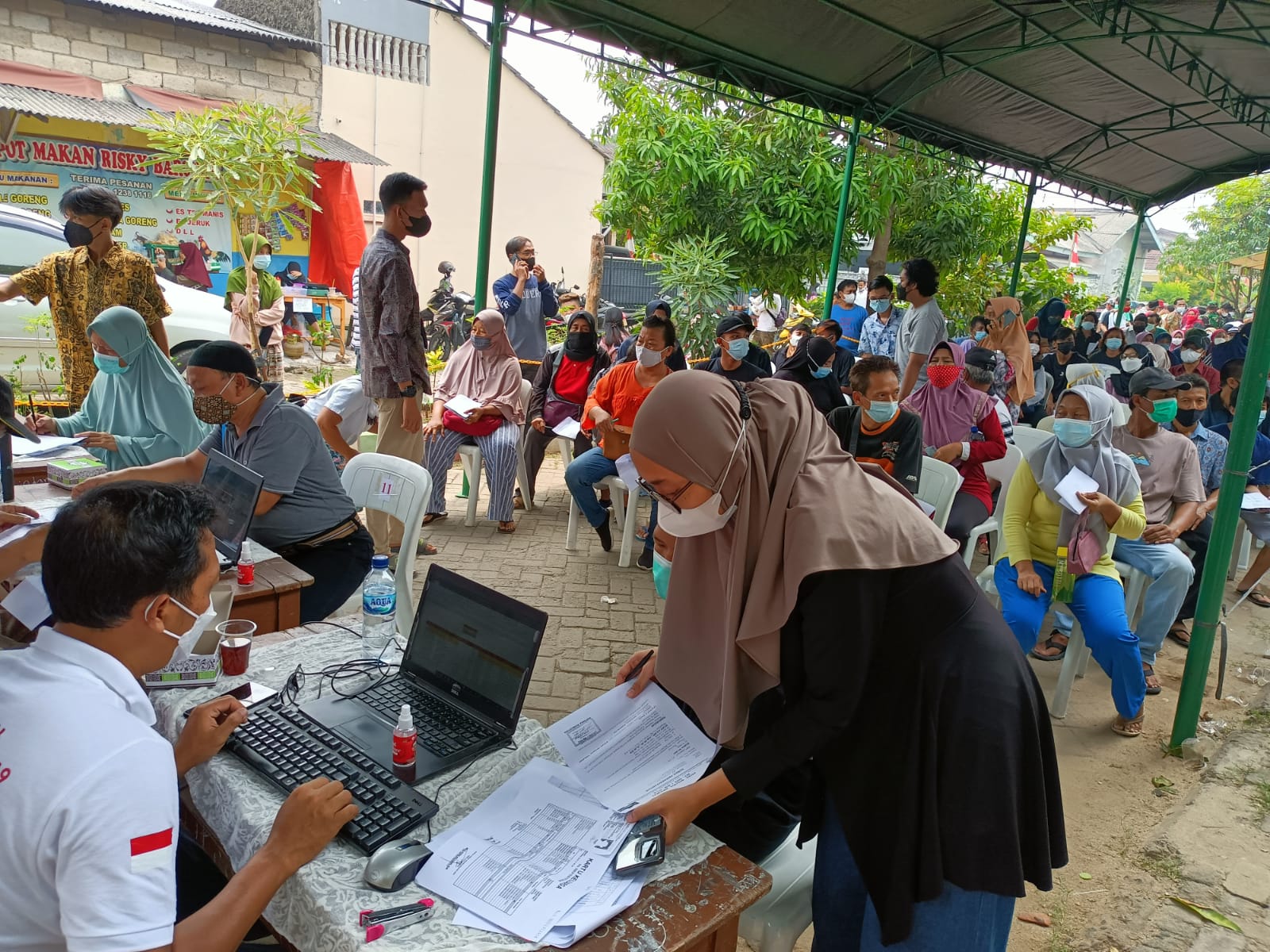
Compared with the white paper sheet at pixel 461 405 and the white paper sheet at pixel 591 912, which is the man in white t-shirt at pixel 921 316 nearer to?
the white paper sheet at pixel 461 405

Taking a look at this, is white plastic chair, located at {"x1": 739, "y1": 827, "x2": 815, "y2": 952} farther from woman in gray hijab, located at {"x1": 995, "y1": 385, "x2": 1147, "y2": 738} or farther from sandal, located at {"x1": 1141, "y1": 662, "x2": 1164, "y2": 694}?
sandal, located at {"x1": 1141, "y1": 662, "x2": 1164, "y2": 694}

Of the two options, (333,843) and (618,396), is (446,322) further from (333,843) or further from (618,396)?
(333,843)

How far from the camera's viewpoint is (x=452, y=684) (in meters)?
1.87

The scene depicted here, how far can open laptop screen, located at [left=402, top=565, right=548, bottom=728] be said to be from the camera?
1755 mm

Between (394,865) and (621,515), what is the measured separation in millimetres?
4399

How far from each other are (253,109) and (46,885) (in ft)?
22.0

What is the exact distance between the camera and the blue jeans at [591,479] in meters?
5.25

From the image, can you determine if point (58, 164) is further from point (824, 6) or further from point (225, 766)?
point (225, 766)

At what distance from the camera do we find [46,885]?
1.09m

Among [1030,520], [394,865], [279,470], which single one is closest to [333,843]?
[394,865]

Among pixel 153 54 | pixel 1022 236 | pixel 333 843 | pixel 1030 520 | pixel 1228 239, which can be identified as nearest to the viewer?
pixel 333 843

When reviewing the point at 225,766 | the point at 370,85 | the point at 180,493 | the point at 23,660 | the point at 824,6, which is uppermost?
the point at 370,85

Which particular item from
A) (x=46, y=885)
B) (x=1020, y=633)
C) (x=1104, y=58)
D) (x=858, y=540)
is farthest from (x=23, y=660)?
(x=1104, y=58)

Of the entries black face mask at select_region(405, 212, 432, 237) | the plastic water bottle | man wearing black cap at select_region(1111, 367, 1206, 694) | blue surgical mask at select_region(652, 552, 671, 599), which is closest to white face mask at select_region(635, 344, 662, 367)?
black face mask at select_region(405, 212, 432, 237)
